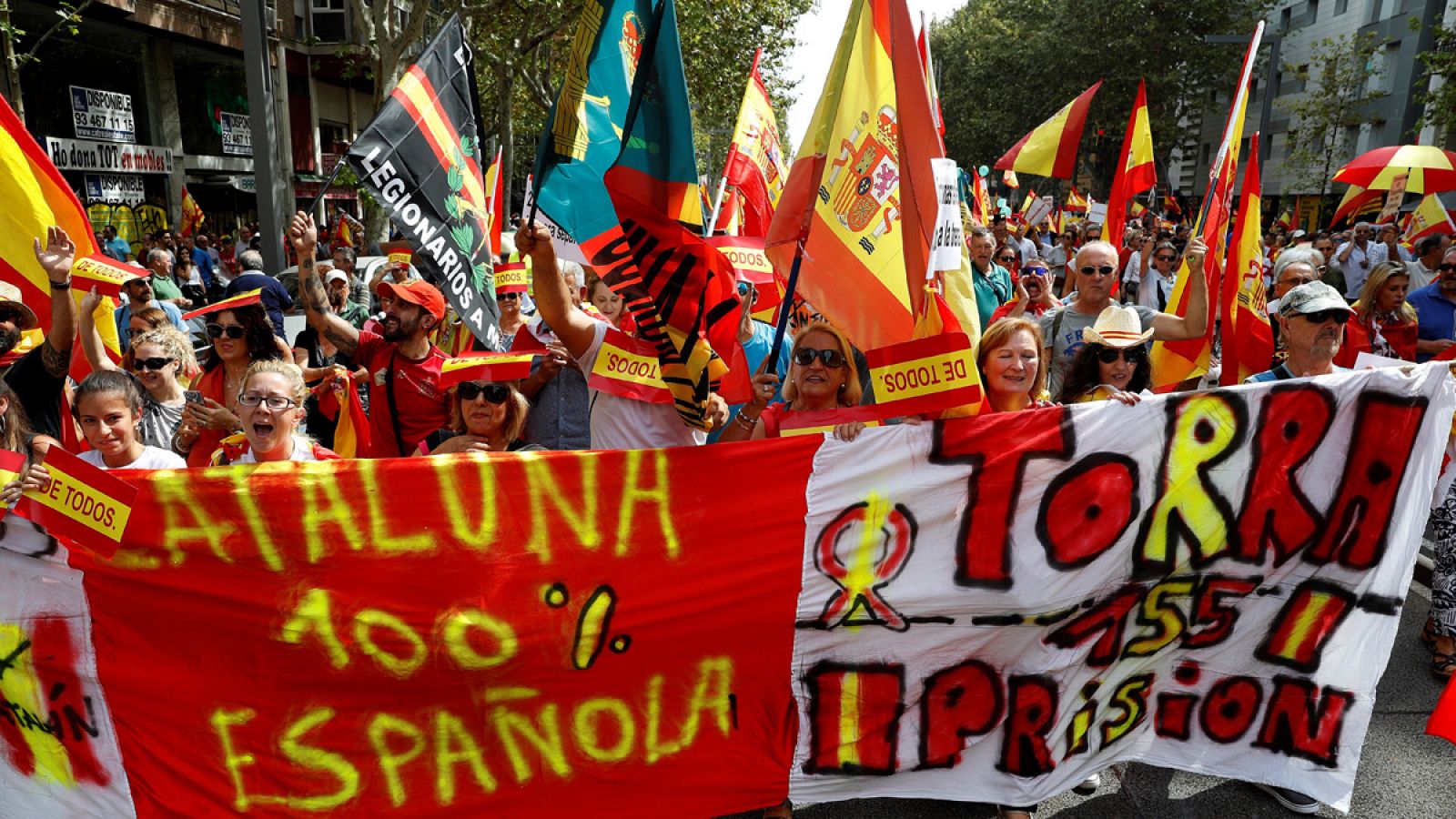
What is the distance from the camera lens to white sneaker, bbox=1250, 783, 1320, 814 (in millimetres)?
3352

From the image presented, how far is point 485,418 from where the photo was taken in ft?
11.8

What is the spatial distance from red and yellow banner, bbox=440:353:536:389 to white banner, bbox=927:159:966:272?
1436 millimetres

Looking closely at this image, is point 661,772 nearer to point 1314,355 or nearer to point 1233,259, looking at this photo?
point 1314,355

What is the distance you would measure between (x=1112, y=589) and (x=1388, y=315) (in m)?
3.54

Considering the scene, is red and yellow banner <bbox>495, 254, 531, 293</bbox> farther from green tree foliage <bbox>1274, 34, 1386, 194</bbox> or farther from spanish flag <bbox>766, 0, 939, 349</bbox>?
green tree foliage <bbox>1274, 34, 1386, 194</bbox>

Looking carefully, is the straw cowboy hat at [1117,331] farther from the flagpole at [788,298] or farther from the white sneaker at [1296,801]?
the white sneaker at [1296,801]

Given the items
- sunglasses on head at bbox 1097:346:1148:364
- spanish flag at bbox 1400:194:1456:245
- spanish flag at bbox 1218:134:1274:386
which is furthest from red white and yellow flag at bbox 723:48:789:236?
spanish flag at bbox 1400:194:1456:245

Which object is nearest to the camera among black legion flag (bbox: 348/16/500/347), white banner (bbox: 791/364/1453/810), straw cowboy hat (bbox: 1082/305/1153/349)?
white banner (bbox: 791/364/1453/810)

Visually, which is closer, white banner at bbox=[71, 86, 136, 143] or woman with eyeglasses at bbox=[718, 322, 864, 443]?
woman with eyeglasses at bbox=[718, 322, 864, 443]

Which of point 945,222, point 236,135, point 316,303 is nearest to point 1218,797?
point 945,222

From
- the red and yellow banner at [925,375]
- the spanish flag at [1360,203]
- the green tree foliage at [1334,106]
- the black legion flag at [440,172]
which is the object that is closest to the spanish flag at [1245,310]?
the red and yellow banner at [925,375]

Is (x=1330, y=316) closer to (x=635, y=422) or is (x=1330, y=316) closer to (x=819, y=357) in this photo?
(x=819, y=357)

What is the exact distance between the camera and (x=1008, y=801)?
326 cm

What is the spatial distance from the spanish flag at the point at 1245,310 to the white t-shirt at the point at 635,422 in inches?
110
